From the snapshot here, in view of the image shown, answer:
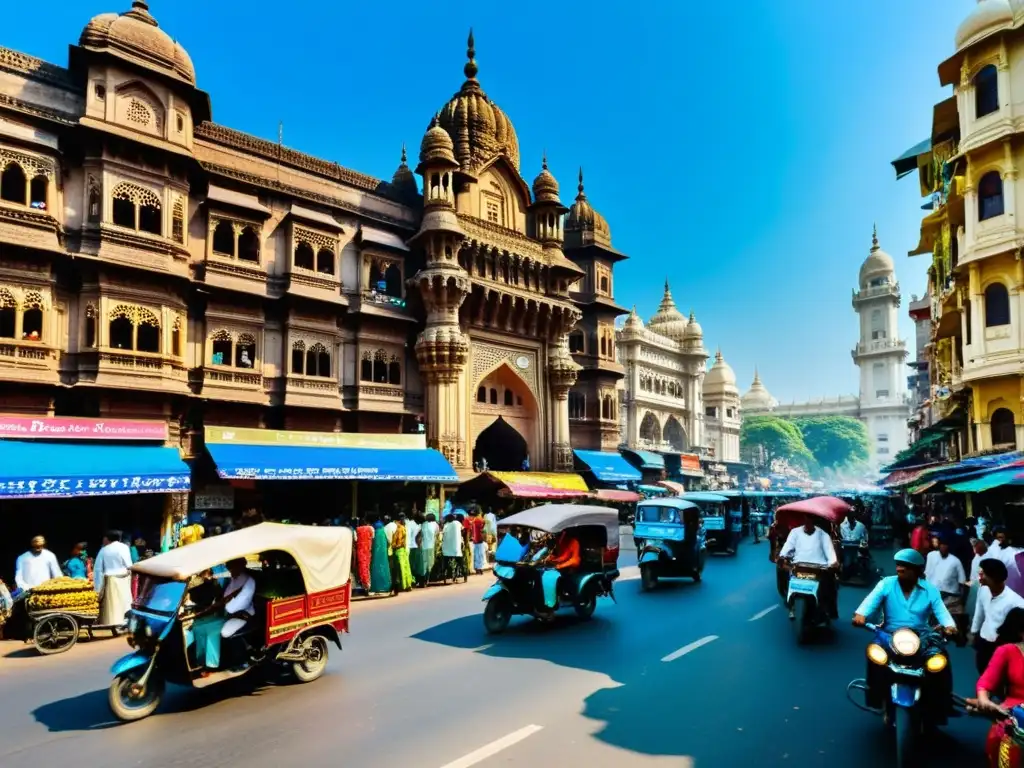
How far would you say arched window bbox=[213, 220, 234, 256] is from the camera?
2017 centimetres

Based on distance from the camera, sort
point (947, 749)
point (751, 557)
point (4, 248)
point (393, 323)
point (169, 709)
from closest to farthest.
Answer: point (947, 749)
point (169, 709)
point (4, 248)
point (751, 557)
point (393, 323)

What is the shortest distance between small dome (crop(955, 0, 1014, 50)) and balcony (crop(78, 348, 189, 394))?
23343mm

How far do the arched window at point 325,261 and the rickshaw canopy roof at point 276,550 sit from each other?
1513cm

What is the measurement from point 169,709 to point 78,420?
449 inches

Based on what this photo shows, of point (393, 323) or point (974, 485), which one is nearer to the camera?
point (974, 485)

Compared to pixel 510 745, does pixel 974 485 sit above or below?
above

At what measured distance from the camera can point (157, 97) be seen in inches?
716

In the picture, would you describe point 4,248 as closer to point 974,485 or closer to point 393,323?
point 393,323

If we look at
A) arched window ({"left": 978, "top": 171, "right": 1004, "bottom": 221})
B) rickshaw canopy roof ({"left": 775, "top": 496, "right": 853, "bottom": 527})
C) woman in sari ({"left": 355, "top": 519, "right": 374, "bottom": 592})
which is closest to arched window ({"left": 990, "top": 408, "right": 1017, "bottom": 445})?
arched window ({"left": 978, "top": 171, "right": 1004, "bottom": 221})

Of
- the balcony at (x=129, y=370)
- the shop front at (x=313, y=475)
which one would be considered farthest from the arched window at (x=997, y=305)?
the balcony at (x=129, y=370)

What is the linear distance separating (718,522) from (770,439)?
7266cm

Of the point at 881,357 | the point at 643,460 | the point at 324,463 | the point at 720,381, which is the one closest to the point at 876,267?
the point at 881,357

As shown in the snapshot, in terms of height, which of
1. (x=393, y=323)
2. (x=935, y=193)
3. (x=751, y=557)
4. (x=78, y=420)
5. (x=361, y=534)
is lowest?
(x=751, y=557)

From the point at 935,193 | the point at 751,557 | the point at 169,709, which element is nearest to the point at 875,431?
the point at 935,193
